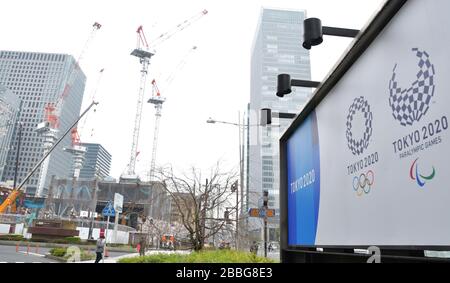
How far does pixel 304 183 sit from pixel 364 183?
154 cm

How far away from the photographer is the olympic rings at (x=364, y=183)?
8.48 ft

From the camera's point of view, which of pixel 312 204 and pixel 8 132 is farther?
pixel 8 132

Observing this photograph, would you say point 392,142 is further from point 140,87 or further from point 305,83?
point 140,87

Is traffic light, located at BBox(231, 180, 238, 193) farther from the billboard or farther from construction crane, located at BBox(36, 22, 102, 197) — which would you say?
construction crane, located at BBox(36, 22, 102, 197)

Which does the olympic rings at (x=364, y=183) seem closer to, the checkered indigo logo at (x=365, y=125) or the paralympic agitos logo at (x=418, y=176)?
the checkered indigo logo at (x=365, y=125)

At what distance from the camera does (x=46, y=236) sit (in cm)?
3659

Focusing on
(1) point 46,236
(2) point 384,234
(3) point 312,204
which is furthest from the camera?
(1) point 46,236

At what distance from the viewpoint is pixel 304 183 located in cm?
421

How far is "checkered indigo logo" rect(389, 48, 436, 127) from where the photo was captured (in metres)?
2.03

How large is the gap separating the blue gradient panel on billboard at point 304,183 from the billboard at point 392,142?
0.10 meters


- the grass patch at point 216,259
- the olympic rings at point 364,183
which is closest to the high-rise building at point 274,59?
the grass patch at point 216,259

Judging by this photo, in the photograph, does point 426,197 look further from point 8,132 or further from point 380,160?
point 8,132

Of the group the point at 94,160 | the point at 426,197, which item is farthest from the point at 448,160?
the point at 94,160
